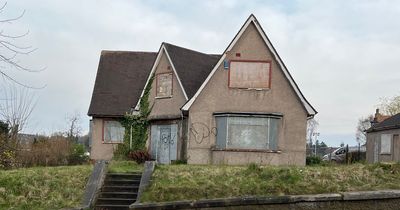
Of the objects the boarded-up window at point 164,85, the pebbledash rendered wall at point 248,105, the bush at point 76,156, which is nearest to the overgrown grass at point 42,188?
the pebbledash rendered wall at point 248,105

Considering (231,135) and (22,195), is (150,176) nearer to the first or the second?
(22,195)

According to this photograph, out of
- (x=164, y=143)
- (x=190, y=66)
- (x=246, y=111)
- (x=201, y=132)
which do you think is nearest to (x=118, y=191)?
(x=201, y=132)

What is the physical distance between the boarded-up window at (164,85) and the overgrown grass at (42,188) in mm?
10347

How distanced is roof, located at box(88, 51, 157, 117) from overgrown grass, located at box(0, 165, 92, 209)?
14.7 metres

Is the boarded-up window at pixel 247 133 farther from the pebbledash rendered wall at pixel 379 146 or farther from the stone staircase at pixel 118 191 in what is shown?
the pebbledash rendered wall at pixel 379 146

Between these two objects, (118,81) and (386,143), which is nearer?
(118,81)

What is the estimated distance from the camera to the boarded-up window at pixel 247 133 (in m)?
24.2

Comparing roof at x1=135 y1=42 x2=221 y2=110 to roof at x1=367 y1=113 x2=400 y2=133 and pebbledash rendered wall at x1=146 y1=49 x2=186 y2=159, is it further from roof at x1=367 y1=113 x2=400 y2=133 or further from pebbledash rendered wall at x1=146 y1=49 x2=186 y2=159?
roof at x1=367 y1=113 x2=400 y2=133

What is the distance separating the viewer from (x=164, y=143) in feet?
90.8

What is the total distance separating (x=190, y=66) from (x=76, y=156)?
11.7 metres

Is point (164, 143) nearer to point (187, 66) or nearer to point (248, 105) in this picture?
point (187, 66)

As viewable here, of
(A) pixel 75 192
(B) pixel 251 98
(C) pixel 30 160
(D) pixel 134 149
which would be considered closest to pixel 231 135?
(B) pixel 251 98

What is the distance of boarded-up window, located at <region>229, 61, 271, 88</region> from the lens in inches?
979

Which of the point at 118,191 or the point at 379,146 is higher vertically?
the point at 379,146
